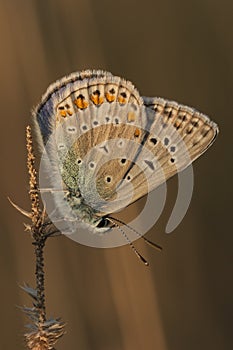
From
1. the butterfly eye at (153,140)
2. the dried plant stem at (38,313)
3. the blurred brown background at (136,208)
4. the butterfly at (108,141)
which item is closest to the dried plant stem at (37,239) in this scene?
the dried plant stem at (38,313)

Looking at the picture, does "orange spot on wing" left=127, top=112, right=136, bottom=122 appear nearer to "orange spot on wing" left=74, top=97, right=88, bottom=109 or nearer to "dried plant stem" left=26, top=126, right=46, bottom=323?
"orange spot on wing" left=74, top=97, right=88, bottom=109

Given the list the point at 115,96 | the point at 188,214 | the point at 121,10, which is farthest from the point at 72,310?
the point at 121,10

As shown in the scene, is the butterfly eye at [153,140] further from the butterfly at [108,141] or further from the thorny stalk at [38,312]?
the thorny stalk at [38,312]

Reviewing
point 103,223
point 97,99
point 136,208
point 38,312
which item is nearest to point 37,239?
point 38,312

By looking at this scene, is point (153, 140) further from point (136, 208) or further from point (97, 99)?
point (136, 208)

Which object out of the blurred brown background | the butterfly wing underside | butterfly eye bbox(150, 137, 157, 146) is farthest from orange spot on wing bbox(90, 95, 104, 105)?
the blurred brown background

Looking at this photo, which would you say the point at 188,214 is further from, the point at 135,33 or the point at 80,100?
the point at 80,100
